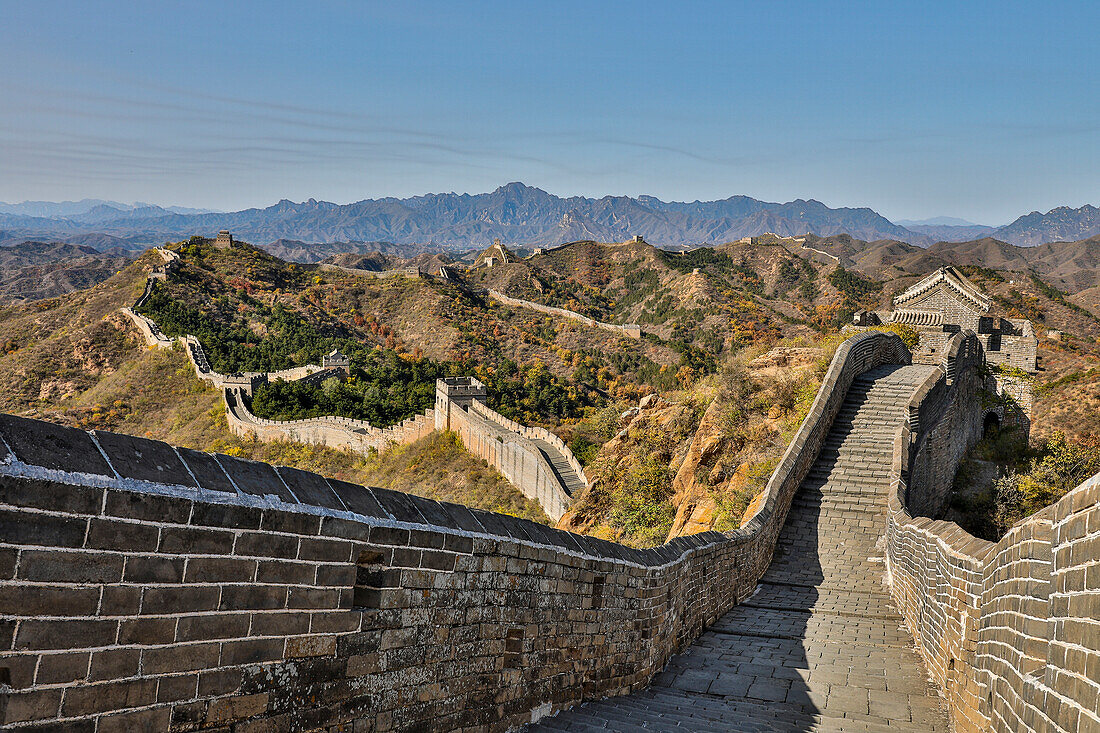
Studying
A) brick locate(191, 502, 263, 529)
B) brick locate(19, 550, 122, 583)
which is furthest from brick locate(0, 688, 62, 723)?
brick locate(191, 502, 263, 529)

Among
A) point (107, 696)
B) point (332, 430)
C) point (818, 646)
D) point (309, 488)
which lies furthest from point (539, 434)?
point (107, 696)

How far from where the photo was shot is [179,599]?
2.82 meters

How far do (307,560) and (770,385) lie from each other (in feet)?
47.9

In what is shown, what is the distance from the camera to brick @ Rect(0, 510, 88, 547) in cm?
235

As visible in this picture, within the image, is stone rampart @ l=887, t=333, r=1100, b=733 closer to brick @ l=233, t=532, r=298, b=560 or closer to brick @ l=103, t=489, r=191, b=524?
brick @ l=233, t=532, r=298, b=560

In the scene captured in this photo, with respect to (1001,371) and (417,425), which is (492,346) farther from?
(1001,371)

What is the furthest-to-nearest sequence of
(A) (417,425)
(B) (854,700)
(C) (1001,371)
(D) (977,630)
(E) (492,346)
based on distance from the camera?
(E) (492,346)
(A) (417,425)
(C) (1001,371)
(B) (854,700)
(D) (977,630)

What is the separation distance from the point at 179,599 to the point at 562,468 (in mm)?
24559

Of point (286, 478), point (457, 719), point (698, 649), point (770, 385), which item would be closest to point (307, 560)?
point (286, 478)

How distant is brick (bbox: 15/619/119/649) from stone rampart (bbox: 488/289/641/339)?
71275 mm

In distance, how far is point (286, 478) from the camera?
336 centimetres

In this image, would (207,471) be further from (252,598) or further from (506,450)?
(506,450)

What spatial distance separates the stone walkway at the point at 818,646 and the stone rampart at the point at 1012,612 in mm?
428

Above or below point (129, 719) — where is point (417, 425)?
above
